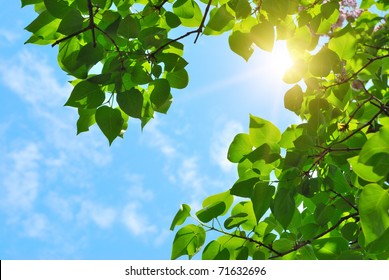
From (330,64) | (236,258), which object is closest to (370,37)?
(330,64)

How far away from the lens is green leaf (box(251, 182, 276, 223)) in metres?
1.26

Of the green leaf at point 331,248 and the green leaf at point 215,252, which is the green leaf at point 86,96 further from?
the green leaf at point 331,248

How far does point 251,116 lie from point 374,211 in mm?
450

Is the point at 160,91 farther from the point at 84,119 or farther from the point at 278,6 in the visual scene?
the point at 278,6

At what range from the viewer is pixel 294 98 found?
4.83 ft

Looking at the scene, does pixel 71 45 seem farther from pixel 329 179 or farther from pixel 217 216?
pixel 329 179

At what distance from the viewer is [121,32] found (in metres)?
1.34

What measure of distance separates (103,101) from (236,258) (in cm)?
64

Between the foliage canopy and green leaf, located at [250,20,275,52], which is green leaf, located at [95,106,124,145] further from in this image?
green leaf, located at [250,20,275,52]

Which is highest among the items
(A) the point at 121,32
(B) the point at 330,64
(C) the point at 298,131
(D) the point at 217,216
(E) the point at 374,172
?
(A) the point at 121,32

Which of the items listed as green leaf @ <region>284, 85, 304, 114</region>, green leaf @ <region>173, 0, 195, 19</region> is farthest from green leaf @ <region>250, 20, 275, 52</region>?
green leaf @ <region>173, 0, 195, 19</region>

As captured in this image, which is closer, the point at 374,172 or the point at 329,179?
the point at 374,172

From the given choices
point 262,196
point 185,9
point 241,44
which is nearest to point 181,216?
point 262,196

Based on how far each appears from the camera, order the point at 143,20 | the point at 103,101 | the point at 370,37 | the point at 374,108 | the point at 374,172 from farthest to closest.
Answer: the point at 370,37 → the point at 374,108 → the point at 143,20 → the point at 103,101 → the point at 374,172
